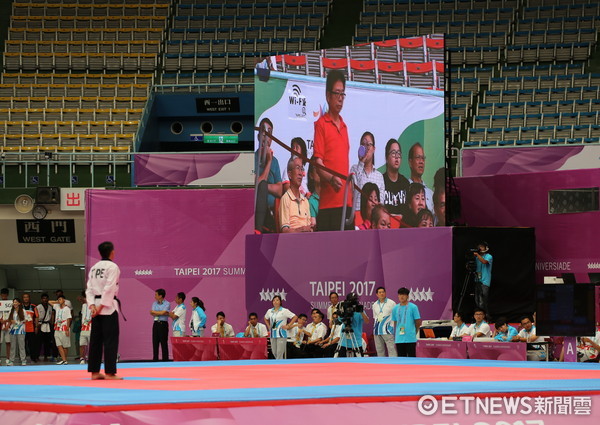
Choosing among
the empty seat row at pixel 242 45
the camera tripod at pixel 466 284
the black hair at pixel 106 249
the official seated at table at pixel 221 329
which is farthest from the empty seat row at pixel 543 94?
the black hair at pixel 106 249

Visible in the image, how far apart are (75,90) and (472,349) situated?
65.3 feet

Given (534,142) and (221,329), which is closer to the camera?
(221,329)

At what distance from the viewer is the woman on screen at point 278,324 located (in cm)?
1864

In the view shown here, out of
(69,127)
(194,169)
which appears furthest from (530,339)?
(69,127)

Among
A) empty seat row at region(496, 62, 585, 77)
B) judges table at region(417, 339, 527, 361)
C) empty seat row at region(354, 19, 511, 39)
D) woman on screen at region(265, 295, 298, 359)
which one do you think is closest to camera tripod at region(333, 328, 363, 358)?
judges table at region(417, 339, 527, 361)

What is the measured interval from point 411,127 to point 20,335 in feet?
36.5

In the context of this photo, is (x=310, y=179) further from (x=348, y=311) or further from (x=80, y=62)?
A: (x=80, y=62)

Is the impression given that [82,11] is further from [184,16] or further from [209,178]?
[209,178]

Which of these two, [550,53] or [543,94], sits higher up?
[550,53]

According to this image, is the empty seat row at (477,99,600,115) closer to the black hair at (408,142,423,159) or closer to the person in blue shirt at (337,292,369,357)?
the black hair at (408,142,423,159)

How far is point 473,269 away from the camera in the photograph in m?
18.5

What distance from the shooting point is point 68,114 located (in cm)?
3045

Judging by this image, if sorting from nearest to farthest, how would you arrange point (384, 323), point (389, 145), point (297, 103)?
1. point (384, 323)
2. point (389, 145)
3. point (297, 103)

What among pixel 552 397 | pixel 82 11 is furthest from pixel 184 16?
pixel 552 397
